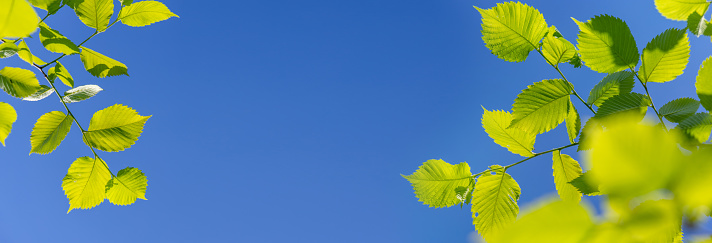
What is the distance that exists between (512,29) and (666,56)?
7.1 inches

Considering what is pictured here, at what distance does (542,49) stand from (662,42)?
0.47ft

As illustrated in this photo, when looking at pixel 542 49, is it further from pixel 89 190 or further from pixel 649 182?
pixel 89 190

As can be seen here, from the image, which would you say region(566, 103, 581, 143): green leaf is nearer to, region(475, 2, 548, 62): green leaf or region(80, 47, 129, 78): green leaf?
region(475, 2, 548, 62): green leaf

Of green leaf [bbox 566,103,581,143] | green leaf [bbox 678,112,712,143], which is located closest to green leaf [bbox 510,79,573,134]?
green leaf [bbox 566,103,581,143]

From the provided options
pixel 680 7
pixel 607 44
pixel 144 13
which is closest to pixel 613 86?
pixel 607 44

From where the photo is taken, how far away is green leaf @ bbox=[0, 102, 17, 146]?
57 cm

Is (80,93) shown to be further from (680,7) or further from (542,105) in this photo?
(680,7)

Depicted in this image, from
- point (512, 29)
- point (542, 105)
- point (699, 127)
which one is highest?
point (512, 29)

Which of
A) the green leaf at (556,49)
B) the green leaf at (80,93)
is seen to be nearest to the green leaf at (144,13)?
the green leaf at (80,93)

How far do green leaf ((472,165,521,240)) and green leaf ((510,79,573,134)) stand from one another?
90 millimetres

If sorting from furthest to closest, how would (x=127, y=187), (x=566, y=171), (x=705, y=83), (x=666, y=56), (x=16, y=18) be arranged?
(x=127, y=187) < (x=566, y=171) < (x=666, y=56) < (x=705, y=83) < (x=16, y=18)

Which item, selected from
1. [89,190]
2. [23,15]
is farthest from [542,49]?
[89,190]

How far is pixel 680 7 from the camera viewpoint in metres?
0.57

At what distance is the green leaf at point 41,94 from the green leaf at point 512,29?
0.66 metres
